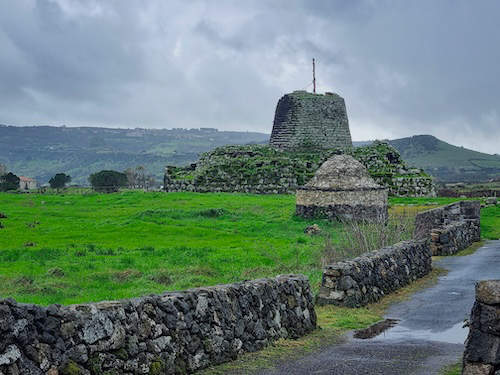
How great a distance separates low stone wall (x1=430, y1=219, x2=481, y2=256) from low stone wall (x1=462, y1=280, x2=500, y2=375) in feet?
58.5

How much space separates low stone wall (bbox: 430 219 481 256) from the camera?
25281 millimetres

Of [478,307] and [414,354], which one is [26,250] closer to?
[414,354]

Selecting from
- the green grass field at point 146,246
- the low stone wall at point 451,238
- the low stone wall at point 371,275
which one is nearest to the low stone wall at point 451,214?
the low stone wall at point 451,238

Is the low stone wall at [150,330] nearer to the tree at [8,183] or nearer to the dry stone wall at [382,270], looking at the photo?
the dry stone wall at [382,270]

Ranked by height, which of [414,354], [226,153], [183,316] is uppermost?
[226,153]

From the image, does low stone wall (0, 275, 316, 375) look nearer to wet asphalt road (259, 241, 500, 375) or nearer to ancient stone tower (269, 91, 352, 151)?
wet asphalt road (259, 241, 500, 375)

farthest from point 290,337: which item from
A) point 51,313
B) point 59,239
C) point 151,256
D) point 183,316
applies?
point 59,239

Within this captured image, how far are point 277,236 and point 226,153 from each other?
3652cm

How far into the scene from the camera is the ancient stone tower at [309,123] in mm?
68125

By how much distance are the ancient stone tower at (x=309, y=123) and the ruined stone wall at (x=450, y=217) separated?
35.5m

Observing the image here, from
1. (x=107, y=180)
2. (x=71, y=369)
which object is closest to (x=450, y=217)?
(x=71, y=369)

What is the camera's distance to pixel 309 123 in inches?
2694

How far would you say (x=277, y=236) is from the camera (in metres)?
28.7

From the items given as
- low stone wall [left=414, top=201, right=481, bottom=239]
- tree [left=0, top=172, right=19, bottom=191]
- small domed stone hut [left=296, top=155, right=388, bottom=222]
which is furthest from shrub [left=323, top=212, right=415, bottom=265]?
tree [left=0, top=172, right=19, bottom=191]
